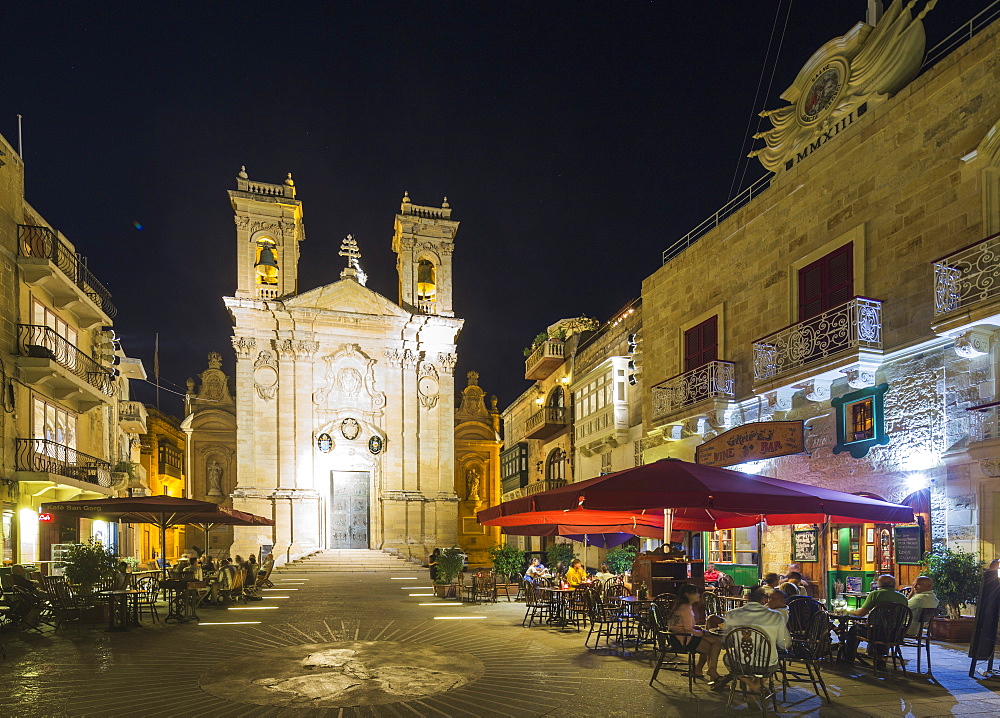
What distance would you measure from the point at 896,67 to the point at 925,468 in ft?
24.5

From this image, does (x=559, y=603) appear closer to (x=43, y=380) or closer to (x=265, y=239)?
(x=43, y=380)

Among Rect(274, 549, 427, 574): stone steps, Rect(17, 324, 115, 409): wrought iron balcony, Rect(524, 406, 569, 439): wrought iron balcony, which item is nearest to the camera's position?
Rect(17, 324, 115, 409): wrought iron balcony

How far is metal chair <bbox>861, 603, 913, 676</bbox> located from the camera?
871 cm

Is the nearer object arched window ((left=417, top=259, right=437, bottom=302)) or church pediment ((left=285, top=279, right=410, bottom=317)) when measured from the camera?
church pediment ((left=285, top=279, right=410, bottom=317))

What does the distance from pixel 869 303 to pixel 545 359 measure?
66.1ft

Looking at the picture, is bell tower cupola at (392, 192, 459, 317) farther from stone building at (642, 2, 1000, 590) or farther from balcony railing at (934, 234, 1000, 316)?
balcony railing at (934, 234, 1000, 316)

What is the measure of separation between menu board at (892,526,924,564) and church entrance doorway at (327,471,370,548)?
2517cm

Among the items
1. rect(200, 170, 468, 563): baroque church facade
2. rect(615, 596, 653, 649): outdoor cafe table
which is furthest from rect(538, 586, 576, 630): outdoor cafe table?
rect(200, 170, 468, 563): baroque church facade

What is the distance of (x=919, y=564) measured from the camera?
12000mm

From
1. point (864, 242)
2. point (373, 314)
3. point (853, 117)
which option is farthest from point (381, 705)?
point (373, 314)

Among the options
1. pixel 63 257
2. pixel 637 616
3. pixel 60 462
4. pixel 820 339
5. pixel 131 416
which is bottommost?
pixel 637 616

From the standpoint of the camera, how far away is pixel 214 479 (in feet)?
121

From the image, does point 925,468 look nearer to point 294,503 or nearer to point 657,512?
point 657,512

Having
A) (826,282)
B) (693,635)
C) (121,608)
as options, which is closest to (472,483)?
(121,608)
